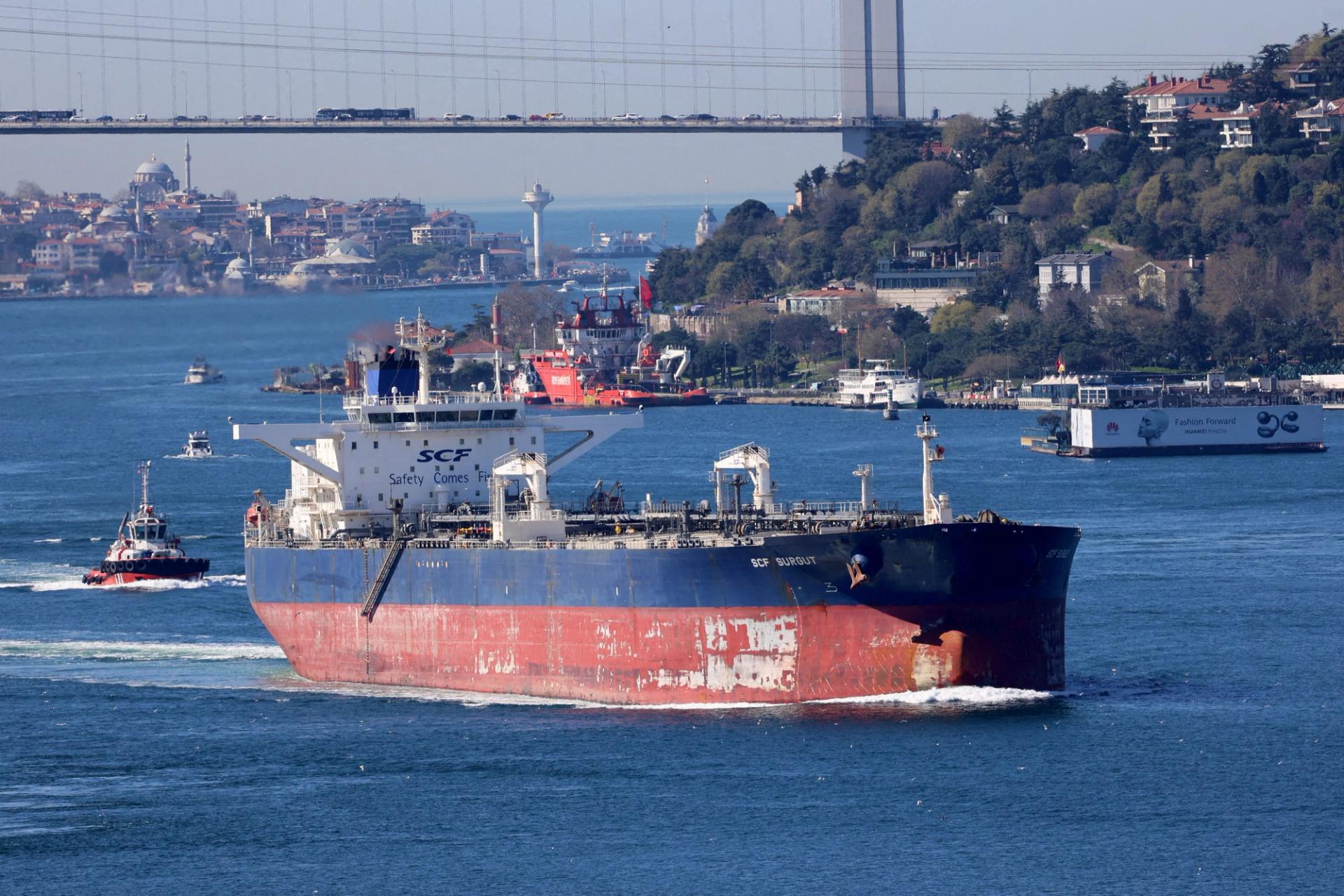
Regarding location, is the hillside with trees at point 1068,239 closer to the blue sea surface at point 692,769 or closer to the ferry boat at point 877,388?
the ferry boat at point 877,388

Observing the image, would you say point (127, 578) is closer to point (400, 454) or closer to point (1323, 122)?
point (400, 454)

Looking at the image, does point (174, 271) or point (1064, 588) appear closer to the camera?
point (1064, 588)

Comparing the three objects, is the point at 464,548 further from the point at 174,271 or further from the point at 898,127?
the point at 898,127

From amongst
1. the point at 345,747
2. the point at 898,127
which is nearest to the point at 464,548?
the point at 345,747

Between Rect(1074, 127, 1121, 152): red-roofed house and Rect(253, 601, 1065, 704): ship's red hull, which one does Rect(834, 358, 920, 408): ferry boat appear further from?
Rect(253, 601, 1065, 704): ship's red hull

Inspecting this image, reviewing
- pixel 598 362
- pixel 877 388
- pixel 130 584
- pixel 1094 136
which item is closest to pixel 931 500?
pixel 130 584

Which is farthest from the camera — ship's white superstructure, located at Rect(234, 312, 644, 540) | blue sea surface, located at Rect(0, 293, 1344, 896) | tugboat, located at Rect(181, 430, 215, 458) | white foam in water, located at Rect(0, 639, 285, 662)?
tugboat, located at Rect(181, 430, 215, 458)

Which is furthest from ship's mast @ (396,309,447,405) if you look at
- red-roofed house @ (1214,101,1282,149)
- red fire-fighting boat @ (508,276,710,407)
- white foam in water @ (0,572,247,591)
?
red-roofed house @ (1214,101,1282,149)

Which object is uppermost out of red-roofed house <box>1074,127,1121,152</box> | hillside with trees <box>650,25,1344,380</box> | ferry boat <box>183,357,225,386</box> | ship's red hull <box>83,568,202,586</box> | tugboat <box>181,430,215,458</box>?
red-roofed house <box>1074,127,1121,152</box>
